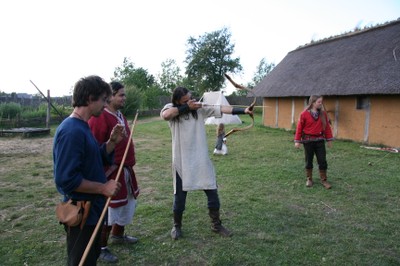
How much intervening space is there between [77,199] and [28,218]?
2.95m

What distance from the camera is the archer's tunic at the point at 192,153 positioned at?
3.56 m

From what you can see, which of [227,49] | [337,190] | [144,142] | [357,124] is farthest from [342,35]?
[227,49]

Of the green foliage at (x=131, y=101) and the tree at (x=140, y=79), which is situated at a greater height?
the tree at (x=140, y=79)

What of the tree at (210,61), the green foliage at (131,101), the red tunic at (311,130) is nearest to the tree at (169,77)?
the tree at (210,61)

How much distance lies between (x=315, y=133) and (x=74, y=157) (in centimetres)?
488

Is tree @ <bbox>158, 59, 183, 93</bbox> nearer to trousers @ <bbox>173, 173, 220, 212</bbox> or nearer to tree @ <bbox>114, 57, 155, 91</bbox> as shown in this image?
tree @ <bbox>114, 57, 155, 91</bbox>

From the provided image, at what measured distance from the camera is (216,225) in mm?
3871

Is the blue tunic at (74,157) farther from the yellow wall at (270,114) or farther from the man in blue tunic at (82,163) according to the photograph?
the yellow wall at (270,114)

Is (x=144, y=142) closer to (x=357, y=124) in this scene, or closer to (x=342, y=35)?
(x=357, y=124)

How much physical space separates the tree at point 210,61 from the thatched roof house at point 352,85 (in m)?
25.4

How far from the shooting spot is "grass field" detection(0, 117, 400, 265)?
339 centimetres

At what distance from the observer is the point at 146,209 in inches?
187

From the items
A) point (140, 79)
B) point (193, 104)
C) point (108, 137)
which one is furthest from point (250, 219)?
point (140, 79)

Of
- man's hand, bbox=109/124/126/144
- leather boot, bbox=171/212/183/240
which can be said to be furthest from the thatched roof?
man's hand, bbox=109/124/126/144
